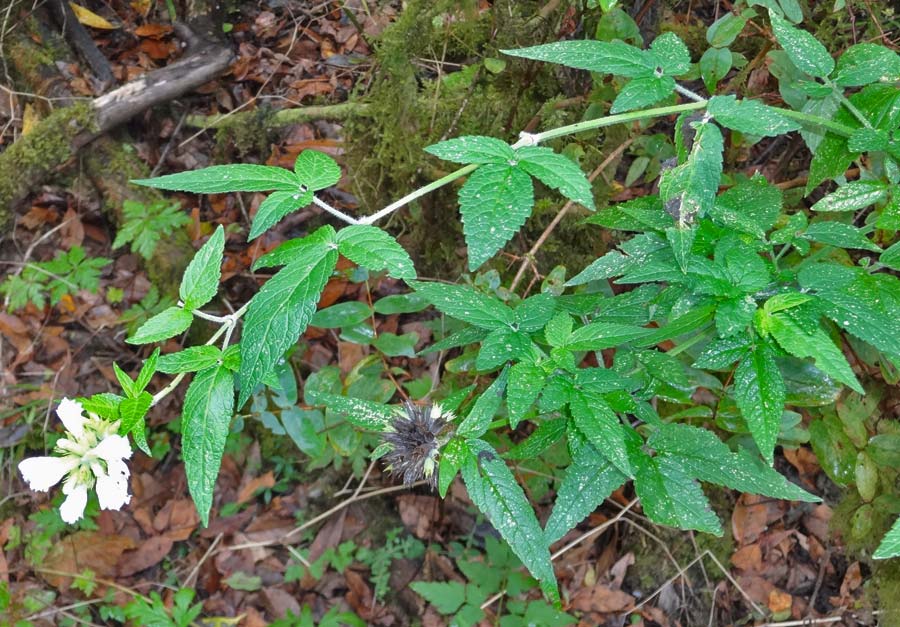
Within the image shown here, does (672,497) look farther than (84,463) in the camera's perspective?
Yes

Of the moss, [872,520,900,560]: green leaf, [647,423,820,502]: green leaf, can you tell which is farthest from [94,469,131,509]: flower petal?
the moss

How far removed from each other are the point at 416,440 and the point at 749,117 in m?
0.90

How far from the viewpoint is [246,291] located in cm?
331

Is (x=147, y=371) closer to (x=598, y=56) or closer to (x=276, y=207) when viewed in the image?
(x=276, y=207)

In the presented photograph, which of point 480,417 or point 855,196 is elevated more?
point 855,196

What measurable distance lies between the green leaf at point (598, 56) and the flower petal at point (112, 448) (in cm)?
104

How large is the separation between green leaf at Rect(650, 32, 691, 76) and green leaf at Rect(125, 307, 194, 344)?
1.07 metres

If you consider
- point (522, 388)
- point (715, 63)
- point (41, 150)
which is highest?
point (715, 63)

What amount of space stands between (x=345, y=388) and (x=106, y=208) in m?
2.06

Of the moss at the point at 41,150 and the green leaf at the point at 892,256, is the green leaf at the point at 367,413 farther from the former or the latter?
the moss at the point at 41,150

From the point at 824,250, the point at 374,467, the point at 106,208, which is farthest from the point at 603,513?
the point at 106,208

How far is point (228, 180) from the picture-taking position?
4.14 feet

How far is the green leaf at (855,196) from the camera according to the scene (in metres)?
1.43

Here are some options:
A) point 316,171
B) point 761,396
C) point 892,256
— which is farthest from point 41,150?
point 892,256
